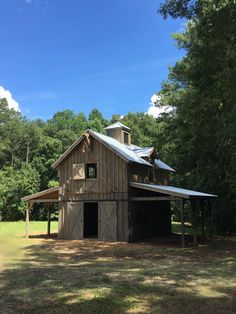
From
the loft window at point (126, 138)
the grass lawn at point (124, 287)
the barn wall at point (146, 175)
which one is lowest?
the grass lawn at point (124, 287)

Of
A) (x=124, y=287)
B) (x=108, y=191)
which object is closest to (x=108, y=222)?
(x=108, y=191)

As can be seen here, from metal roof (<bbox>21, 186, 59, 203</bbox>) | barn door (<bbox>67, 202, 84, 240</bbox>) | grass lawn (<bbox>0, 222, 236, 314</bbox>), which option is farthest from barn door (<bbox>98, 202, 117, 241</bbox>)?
grass lawn (<bbox>0, 222, 236, 314</bbox>)

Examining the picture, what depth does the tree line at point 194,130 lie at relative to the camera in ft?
46.6

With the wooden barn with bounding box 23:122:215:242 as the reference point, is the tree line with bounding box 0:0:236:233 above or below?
above

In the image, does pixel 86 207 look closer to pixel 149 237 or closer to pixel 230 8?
pixel 149 237

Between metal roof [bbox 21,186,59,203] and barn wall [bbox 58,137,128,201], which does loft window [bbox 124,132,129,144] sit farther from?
metal roof [bbox 21,186,59,203]

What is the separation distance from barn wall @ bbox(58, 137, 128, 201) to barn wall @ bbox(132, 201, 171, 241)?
1619 millimetres

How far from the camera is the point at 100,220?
22.0 m

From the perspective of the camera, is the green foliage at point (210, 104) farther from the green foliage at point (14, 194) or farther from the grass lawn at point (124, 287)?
the green foliage at point (14, 194)

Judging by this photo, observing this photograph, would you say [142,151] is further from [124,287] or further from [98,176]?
[124,287]

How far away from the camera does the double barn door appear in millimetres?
21625

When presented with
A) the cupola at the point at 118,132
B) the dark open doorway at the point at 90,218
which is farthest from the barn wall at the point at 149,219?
the cupola at the point at 118,132

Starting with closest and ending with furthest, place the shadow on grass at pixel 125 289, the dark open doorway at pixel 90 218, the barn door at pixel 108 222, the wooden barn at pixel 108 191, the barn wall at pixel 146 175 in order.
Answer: the shadow on grass at pixel 125 289 → the wooden barn at pixel 108 191 → the barn door at pixel 108 222 → the barn wall at pixel 146 175 → the dark open doorway at pixel 90 218

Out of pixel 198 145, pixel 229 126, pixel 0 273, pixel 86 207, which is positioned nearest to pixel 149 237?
pixel 86 207
